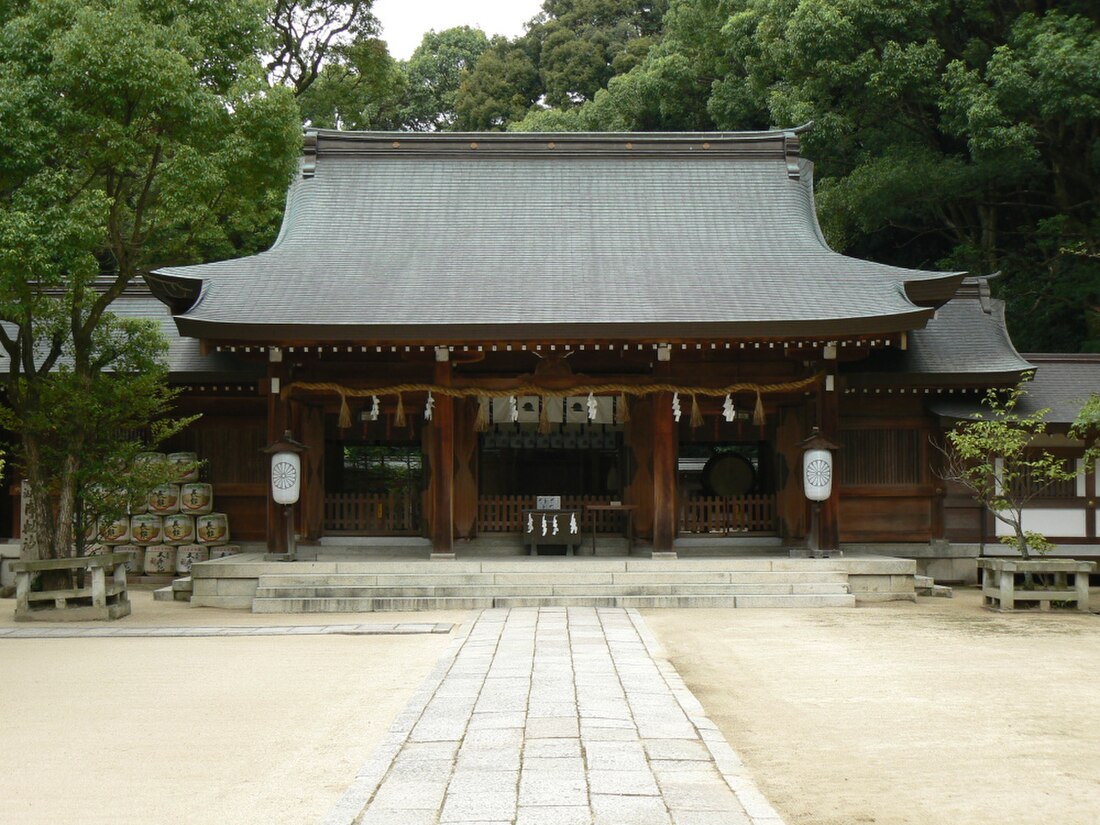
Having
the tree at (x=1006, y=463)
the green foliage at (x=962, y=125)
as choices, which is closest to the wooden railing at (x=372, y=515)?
the tree at (x=1006, y=463)

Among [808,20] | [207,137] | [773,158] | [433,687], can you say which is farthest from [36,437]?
[808,20]

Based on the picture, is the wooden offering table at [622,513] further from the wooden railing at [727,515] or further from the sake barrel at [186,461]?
the sake barrel at [186,461]

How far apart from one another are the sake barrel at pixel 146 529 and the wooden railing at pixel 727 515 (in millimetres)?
7407

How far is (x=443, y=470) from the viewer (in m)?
14.1

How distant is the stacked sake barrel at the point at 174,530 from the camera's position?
15.5m

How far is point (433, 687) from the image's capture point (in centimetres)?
769

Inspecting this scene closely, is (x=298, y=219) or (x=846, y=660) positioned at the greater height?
(x=298, y=219)

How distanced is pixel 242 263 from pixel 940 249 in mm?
18738

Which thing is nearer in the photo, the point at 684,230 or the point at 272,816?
the point at 272,816

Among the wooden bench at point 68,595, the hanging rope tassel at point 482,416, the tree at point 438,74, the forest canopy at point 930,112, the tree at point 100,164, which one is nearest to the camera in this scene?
the tree at point 100,164

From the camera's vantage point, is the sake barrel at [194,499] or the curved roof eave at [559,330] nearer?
the curved roof eave at [559,330]

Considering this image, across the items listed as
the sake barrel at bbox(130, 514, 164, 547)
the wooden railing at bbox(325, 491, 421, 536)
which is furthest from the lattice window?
the sake barrel at bbox(130, 514, 164, 547)

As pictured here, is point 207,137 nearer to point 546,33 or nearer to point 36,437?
point 36,437

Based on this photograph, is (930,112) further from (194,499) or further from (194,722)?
(194,722)
